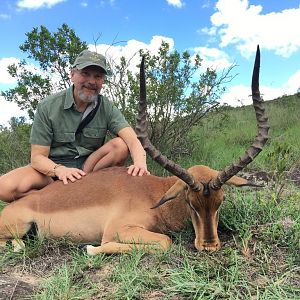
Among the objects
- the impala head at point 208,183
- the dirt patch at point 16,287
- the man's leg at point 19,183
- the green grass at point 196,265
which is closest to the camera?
the green grass at point 196,265

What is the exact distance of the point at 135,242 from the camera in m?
4.55

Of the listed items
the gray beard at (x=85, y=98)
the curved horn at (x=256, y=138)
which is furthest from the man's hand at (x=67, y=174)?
the curved horn at (x=256, y=138)

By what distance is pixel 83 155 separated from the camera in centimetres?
621

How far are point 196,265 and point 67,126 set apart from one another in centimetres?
280

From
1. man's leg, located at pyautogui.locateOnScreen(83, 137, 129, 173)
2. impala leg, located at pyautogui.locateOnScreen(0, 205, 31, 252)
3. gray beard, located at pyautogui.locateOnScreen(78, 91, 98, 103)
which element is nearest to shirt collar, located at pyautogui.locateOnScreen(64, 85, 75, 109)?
gray beard, located at pyautogui.locateOnScreen(78, 91, 98, 103)

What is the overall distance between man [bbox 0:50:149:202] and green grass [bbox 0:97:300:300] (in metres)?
0.94

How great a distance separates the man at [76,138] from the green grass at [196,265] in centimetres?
94

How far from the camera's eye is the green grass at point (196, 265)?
3531 millimetres

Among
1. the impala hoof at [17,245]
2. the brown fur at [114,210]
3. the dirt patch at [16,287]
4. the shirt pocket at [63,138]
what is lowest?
the dirt patch at [16,287]

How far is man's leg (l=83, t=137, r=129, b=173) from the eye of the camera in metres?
6.08

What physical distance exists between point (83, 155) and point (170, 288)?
9.99ft

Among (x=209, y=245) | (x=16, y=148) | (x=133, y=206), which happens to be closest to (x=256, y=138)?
(x=209, y=245)

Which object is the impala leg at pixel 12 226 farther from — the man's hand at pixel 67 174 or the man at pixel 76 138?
the man's hand at pixel 67 174

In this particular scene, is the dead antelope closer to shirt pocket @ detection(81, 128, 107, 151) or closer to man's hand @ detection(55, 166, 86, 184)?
man's hand @ detection(55, 166, 86, 184)
